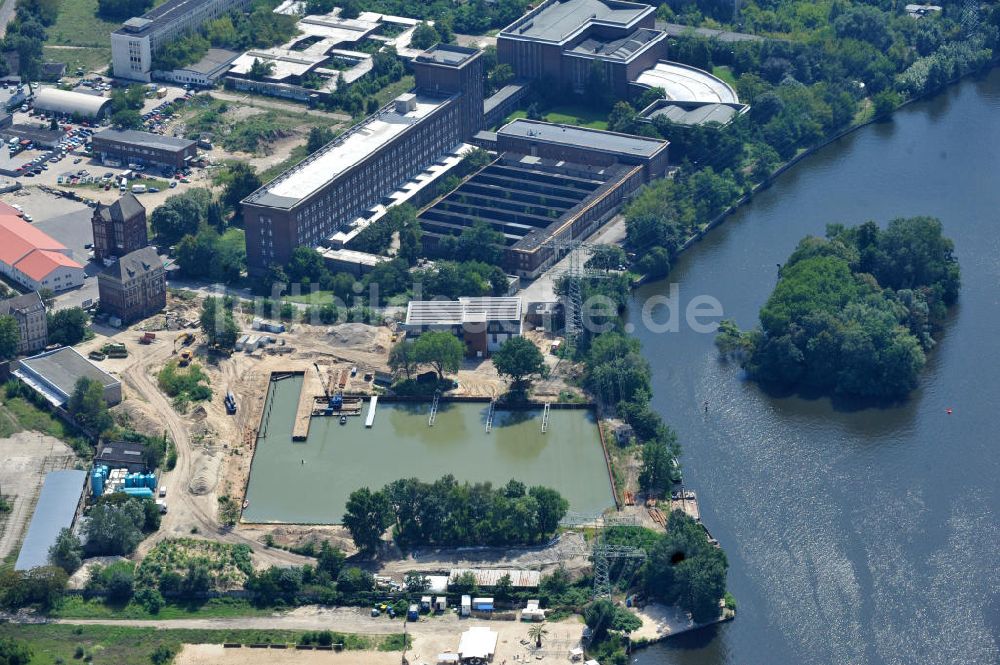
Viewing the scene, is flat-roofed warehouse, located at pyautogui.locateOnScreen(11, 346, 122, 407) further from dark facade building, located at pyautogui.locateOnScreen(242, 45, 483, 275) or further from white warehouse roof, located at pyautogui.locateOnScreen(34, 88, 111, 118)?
white warehouse roof, located at pyautogui.locateOnScreen(34, 88, 111, 118)

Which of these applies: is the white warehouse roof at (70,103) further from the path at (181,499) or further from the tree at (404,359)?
the tree at (404,359)

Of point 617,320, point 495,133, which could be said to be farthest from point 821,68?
point 617,320

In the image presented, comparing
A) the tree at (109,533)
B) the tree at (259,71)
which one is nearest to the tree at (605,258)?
the tree at (109,533)

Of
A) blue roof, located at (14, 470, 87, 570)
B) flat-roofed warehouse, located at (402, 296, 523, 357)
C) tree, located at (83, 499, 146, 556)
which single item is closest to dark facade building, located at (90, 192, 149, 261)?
flat-roofed warehouse, located at (402, 296, 523, 357)

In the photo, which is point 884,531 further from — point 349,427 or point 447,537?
point 349,427

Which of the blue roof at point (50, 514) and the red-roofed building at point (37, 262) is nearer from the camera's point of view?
the blue roof at point (50, 514)

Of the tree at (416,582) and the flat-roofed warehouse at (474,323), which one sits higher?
the flat-roofed warehouse at (474,323)
